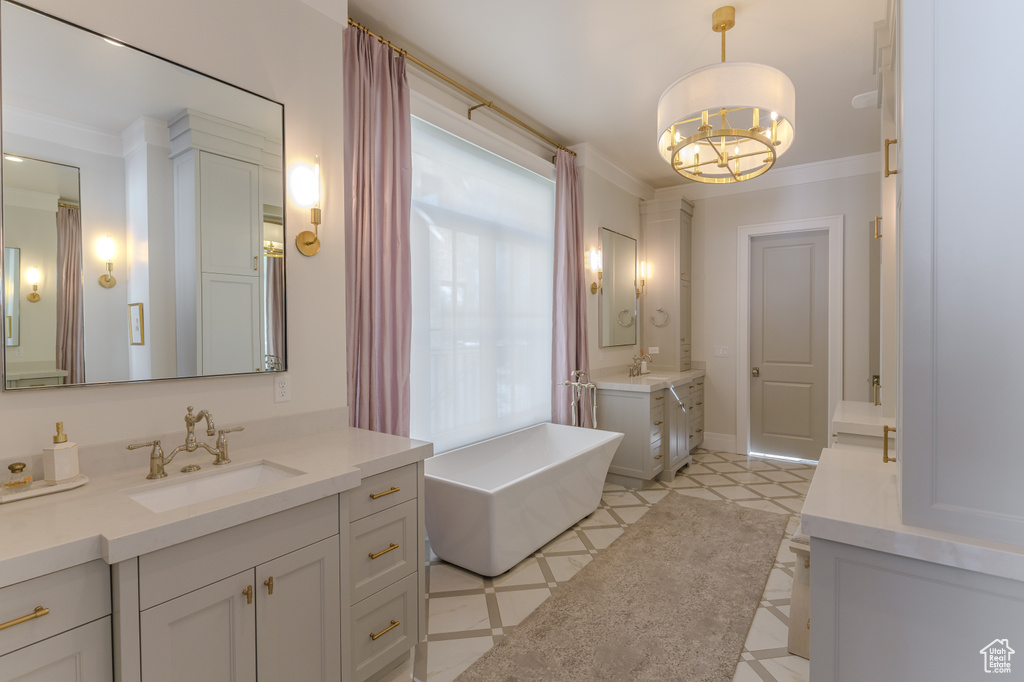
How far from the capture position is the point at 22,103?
1354 millimetres

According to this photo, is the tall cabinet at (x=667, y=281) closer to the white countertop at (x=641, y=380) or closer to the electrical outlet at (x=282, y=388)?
the white countertop at (x=641, y=380)

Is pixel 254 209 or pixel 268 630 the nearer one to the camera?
pixel 268 630

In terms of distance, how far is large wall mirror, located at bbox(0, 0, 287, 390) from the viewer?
1.36 m

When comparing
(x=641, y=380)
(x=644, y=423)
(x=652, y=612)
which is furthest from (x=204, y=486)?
(x=641, y=380)

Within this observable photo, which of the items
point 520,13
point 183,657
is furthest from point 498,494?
point 520,13

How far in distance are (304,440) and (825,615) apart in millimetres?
1775

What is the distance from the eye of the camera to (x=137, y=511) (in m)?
1.21

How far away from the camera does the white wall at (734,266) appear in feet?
14.6

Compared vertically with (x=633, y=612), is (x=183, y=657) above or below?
above

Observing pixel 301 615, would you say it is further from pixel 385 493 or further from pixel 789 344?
pixel 789 344

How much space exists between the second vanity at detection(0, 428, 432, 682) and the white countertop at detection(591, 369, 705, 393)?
250 cm

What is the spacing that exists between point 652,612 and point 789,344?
3559 mm

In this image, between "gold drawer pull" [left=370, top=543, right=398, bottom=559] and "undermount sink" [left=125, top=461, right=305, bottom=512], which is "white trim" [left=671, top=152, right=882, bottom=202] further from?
"undermount sink" [left=125, top=461, right=305, bottom=512]

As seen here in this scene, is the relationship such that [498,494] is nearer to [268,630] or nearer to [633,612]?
[633,612]
